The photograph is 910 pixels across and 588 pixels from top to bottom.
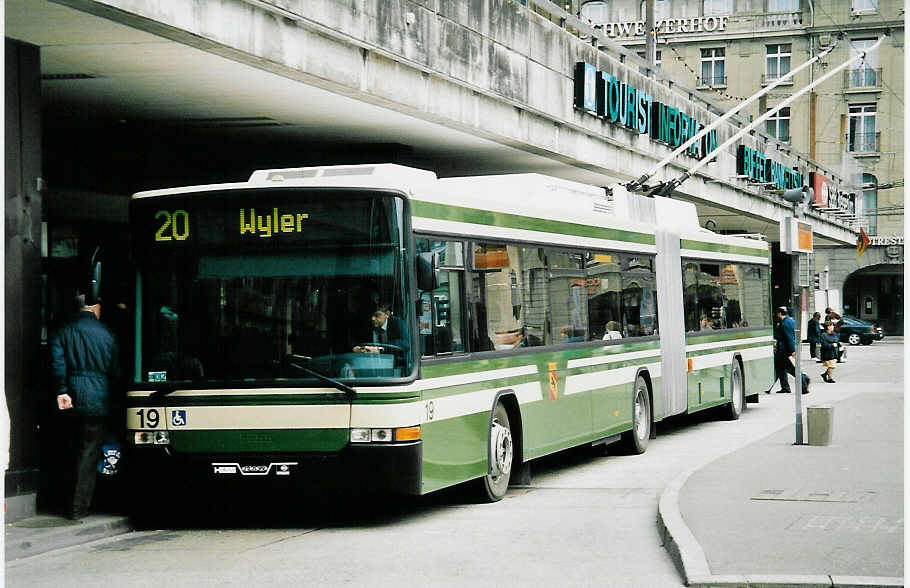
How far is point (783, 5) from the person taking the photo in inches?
2980

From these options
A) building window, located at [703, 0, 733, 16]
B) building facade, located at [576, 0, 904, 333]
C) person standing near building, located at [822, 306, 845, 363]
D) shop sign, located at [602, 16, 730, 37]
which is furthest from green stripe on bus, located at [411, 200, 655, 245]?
building window, located at [703, 0, 733, 16]

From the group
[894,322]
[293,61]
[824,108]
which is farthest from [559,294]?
[894,322]

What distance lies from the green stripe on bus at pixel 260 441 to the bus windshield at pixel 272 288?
15.2 inches

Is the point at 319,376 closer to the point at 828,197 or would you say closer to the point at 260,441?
the point at 260,441

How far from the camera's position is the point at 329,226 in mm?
10484


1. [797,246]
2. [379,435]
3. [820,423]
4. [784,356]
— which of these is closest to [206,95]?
[379,435]

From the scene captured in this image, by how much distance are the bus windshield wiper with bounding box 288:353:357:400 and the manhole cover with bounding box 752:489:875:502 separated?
3403 mm

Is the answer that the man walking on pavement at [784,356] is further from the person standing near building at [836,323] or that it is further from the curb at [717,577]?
the curb at [717,577]

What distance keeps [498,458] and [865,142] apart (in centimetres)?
6782

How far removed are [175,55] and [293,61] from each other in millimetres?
1468

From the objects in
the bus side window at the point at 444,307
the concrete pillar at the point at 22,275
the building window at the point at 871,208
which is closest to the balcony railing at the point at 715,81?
the building window at the point at 871,208

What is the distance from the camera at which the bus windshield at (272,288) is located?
Answer: 10430 millimetres

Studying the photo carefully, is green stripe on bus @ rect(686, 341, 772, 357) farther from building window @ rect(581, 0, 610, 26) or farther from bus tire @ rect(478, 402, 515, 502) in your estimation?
building window @ rect(581, 0, 610, 26)

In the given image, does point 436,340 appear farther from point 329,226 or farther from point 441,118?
point 441,118
